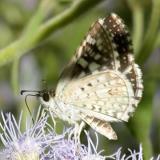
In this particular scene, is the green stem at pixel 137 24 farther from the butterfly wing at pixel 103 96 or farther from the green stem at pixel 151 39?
the butterfly wing at pixel 103 96

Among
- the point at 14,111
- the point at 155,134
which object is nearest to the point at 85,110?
Result: the point at 155,134

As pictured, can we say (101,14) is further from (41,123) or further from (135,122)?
(41,123)

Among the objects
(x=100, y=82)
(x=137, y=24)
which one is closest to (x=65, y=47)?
(x=137, y=24)

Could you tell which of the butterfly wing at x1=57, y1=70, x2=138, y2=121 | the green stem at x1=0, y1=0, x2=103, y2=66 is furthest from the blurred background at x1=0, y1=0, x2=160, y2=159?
the butterfly wing at x1=57, y1=70, x2=138, y2=121

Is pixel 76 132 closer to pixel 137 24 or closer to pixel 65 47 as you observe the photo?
pixel 137 24

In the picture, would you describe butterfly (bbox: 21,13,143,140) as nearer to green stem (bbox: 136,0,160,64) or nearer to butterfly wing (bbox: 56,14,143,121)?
butterfly wing (bbox: 56,14,143,121)
